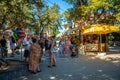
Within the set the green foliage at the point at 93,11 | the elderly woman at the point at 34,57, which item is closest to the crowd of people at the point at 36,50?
the elderly woman at the point at 34,57

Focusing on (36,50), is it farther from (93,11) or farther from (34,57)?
(93,11)

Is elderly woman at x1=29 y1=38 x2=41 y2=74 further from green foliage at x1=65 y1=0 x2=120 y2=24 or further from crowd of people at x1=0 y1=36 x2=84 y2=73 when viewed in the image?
green foliage at x1=65 y1=0 x2=120 y2=24

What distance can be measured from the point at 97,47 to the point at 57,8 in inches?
1472

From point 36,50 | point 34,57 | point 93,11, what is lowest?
point 34,57

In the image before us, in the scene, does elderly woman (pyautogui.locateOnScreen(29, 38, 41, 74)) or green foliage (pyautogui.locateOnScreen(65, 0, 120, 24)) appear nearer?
elderly woman (pyautogui.locateOnScreen(29, 38, 41, 74))

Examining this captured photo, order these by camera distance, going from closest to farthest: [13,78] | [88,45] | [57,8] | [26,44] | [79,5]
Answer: [13,78], [26,44], [88,45], [79,5], [57,8]

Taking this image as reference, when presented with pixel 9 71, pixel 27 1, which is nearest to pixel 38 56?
pixel 9 71

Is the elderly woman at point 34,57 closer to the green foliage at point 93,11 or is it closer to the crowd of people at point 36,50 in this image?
the crowd of people at point 36,50

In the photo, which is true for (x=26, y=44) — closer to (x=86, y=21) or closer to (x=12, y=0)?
(x=12, y=0)

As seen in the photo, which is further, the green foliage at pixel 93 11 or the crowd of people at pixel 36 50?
the green foliage at pixel 93 11

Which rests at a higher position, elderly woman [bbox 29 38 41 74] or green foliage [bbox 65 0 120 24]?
green foliage [bbox 65 0 120 24]

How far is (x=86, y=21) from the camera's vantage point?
3278cm

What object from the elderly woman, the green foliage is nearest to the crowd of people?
the elderly woman

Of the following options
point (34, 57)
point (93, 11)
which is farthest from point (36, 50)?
point (93, 11)
